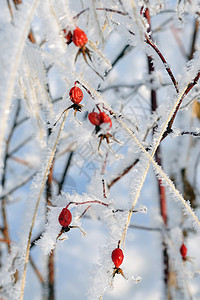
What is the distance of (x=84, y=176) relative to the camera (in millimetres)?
1060

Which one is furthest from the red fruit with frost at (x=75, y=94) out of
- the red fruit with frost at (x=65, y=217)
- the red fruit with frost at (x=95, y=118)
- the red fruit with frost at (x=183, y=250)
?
the red fruit with frost at (x=183, y=250)

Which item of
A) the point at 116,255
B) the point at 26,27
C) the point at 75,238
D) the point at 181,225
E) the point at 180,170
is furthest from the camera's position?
the point at 75,238

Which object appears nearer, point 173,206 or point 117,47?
point 173,206

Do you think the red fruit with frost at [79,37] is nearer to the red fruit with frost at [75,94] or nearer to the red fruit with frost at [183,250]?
the red fruit with frost at [75,94]

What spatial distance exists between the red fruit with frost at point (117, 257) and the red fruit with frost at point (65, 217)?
0.09m

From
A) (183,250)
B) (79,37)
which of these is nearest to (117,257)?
(79,37)

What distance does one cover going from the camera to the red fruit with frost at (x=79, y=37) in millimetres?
421

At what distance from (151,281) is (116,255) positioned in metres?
0.92

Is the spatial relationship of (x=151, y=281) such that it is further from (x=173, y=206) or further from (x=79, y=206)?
(x=79, y=206)

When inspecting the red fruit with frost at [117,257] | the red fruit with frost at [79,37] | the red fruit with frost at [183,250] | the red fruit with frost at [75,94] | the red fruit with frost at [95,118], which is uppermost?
the red fruit with frost at [79,37]

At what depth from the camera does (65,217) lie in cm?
51

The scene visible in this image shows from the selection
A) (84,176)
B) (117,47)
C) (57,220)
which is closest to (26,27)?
(57,220)

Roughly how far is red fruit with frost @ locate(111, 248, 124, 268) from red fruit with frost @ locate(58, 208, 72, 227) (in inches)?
3.3

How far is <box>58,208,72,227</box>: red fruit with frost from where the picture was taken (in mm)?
507
